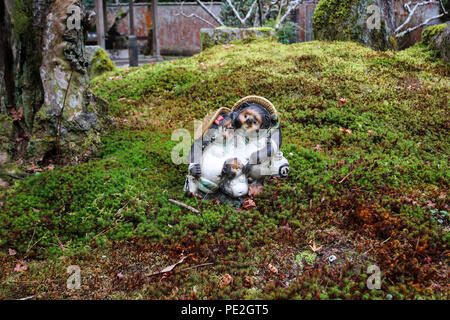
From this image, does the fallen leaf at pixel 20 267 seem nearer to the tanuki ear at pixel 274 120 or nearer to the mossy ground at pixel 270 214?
the mossy ground at pixel 270 214

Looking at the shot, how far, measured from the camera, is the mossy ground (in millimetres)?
3545

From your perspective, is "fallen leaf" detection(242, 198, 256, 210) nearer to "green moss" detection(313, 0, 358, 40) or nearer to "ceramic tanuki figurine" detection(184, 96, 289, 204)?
"ceramic tanuki figurine" detection(184, 96, 289, 204)

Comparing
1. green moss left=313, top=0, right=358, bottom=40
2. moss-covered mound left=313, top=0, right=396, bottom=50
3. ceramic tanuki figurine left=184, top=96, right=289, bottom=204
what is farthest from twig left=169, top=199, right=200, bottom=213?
green moss left=313, top=0, right=358, bottom=40

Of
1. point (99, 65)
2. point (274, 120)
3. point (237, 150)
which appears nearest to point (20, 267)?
point (237, 150)

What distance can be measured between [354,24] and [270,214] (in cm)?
809

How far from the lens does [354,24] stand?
1043 cm

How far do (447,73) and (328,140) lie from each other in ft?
14.8

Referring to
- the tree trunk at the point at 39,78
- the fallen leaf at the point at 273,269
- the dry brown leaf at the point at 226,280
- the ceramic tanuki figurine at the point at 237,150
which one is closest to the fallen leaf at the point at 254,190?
the ceramic tanuki figurine at the point at 237,150

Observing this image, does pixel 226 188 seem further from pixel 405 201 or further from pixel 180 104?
pixel 180 104

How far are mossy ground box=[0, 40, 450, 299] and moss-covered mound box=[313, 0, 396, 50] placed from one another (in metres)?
3.17

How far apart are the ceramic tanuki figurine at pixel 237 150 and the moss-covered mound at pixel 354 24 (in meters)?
7.17

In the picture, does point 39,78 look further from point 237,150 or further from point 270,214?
point 270,214

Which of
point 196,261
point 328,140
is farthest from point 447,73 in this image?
point 196,261

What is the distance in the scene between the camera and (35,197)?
4.84 metres
